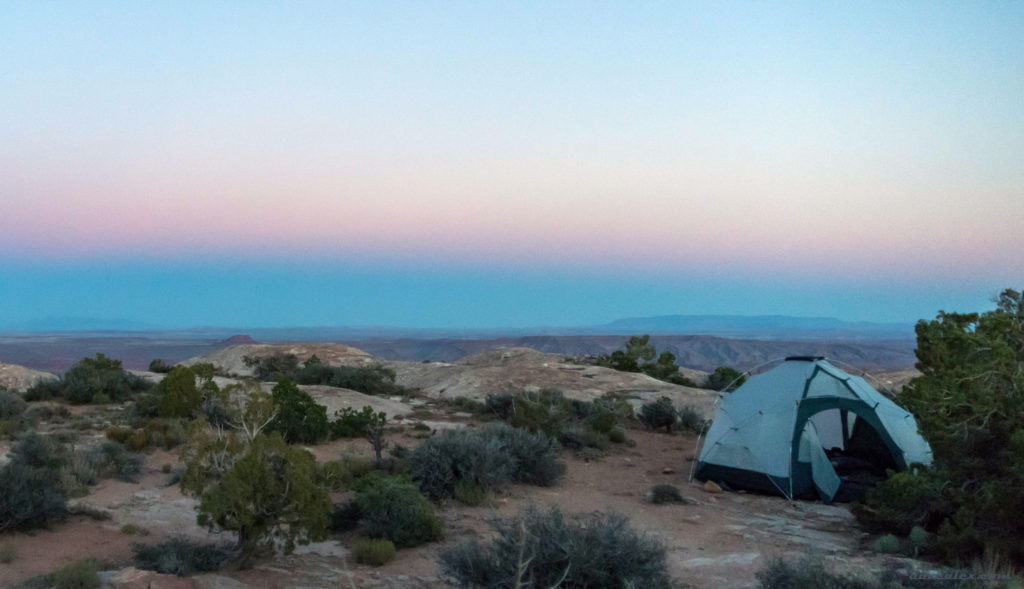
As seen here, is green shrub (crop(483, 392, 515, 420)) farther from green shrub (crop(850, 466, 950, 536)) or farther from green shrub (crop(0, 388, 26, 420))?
green shrub (crop(0, 388, 26, 420))

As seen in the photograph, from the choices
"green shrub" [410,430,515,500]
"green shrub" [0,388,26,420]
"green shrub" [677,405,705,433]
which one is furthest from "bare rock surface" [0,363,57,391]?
"green shrub" [677,405,705,433]

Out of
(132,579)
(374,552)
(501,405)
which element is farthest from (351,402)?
(132,579)

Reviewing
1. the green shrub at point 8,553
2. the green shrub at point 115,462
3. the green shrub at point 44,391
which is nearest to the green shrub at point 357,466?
the green shrub at point 115,462

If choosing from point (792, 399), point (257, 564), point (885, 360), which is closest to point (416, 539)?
point (257, 564)

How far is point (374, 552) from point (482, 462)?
335 cm

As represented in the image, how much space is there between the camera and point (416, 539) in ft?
26.7

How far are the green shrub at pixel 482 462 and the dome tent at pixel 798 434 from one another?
122 inches

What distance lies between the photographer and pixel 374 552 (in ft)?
24.5

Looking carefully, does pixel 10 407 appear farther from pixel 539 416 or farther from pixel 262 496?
pixel 262 496

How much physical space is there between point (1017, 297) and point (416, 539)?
7.61 metres

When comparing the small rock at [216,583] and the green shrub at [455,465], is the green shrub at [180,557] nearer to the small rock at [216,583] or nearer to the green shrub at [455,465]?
the small rock at [216,583]

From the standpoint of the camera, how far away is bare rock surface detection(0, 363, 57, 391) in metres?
20.7

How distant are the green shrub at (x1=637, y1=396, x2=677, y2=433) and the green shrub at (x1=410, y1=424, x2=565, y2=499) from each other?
682cm

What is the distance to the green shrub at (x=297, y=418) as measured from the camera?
46.9 ft
